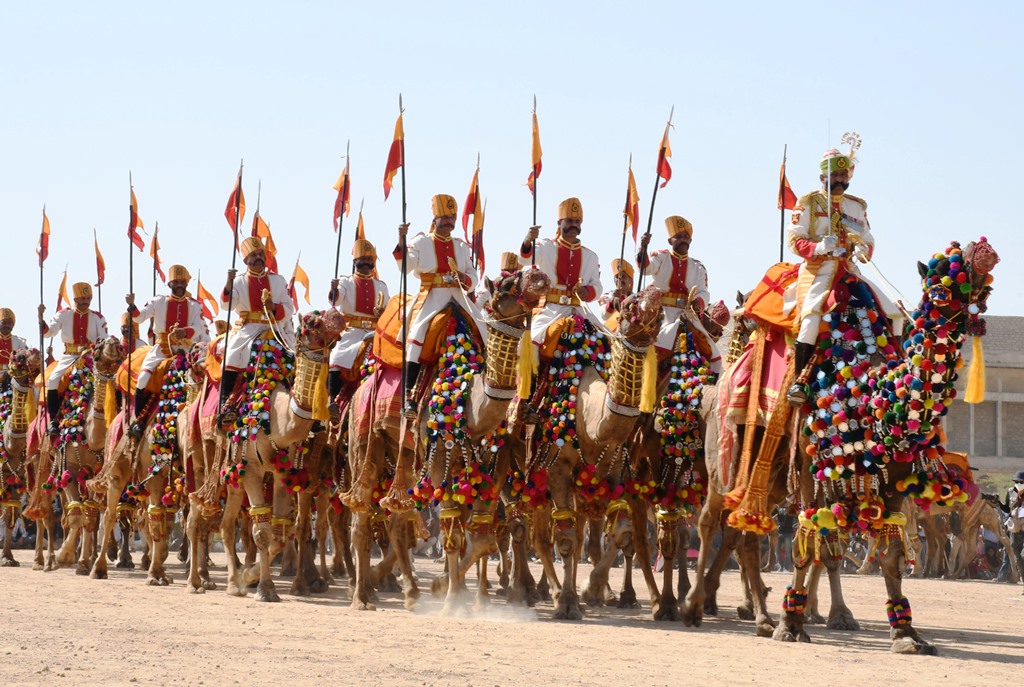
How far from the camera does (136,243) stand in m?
21.2

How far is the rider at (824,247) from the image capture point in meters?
11.9

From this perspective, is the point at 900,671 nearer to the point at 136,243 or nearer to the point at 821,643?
the point at 821,643

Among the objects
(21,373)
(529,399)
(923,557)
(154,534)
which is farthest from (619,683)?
(923,557)

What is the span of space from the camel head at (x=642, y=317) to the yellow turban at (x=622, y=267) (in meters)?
4.17

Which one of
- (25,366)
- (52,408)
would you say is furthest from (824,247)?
(25,366)

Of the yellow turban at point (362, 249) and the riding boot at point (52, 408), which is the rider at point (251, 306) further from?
the riding boot at point (52, 408)

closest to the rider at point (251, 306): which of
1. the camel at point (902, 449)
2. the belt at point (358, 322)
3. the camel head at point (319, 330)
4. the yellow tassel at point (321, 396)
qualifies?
the belt at point (358, 322)

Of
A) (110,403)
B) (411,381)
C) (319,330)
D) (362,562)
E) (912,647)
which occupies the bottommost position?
(912,647)

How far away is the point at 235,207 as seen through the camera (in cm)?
1848

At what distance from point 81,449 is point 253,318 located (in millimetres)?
4603

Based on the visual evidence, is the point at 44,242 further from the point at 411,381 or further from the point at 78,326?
the point at 411,381

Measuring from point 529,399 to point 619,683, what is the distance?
5751 mm

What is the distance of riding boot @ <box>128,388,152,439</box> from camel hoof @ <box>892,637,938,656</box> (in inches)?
420

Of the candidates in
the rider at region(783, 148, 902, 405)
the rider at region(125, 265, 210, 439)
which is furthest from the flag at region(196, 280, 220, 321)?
the rider at region(783, 148, 902, 405)
